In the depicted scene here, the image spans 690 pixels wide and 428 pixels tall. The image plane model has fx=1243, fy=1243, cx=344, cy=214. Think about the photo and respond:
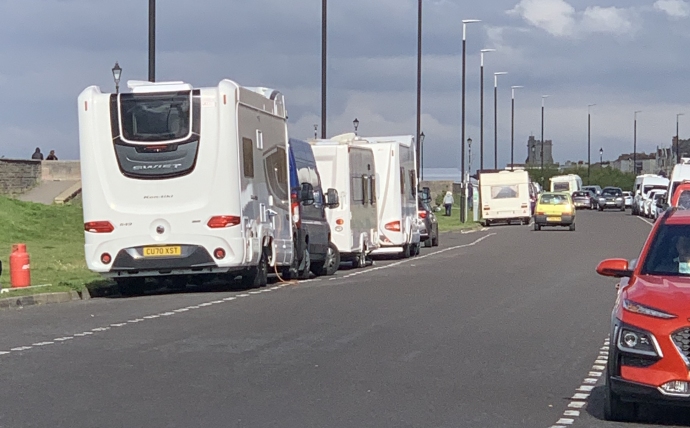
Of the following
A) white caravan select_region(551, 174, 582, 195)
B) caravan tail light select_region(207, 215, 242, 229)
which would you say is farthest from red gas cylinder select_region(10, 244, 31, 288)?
white caravan select_region(551, 174, 582, 195)

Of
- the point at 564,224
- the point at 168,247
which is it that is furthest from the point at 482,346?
the point at 564,224

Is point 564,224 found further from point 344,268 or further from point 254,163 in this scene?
point 254,163

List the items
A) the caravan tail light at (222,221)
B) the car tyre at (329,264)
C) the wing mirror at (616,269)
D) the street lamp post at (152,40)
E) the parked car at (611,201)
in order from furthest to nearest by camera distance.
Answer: the parked car at (611,201), the street lamp post at (152,40), the car tyre at (329,264), the caravan tail light at (222,221), the wing mirror at (616,269)

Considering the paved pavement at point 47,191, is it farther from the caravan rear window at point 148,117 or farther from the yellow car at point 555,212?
the caravan rear window at point 148,117

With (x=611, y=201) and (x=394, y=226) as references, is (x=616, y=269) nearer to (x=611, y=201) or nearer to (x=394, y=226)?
(x=394, y=226)

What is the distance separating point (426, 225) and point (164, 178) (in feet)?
64.1

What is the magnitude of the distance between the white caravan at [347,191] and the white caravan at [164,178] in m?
7.57

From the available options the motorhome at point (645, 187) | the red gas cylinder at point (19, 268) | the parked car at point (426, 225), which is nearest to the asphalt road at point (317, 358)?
the red gas cylinder at point (19, 268)

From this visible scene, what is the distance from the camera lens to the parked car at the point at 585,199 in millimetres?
95375

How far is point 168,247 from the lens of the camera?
19.3m

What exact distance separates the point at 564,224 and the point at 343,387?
4392 cm

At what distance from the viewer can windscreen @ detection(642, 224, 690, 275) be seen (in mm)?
9484

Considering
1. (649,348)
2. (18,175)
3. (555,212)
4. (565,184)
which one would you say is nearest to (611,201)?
(565,184)

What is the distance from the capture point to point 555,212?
175 ft
